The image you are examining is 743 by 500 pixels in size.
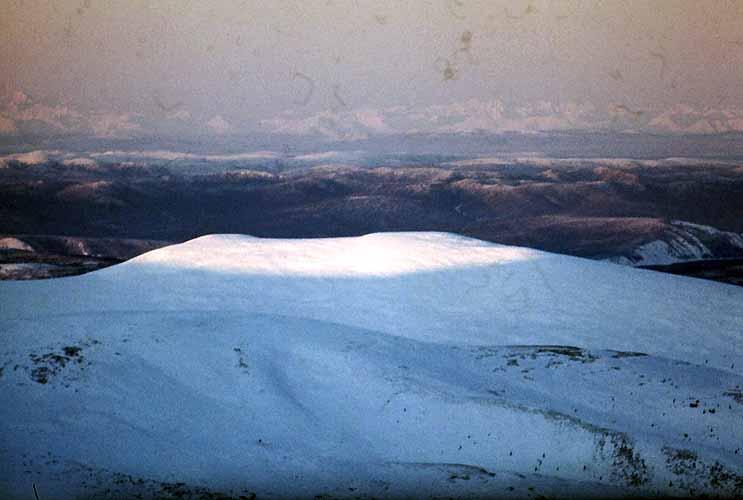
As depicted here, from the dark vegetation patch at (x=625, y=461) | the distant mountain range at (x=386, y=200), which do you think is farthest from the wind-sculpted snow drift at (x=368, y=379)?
the distant mountain range at (x=386, y=200)

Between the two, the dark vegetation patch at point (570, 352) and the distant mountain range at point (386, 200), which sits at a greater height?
the distant mountain range at point (386, 200)

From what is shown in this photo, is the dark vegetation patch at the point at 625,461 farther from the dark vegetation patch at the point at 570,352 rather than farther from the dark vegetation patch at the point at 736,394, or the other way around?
the dark vegetation patch at the point at 570,352

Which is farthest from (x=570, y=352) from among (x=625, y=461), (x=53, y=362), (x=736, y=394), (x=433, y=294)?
(x=53, y=362)

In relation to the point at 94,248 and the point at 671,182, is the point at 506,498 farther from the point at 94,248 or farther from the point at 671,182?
the point at 94,248

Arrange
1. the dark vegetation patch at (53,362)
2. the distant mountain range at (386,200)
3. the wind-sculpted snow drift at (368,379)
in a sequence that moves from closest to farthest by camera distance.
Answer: the wind-sculpted snow drift at (368,379) → the dark vegetation patch at (53,362) → the distant mountain range at (386,200)

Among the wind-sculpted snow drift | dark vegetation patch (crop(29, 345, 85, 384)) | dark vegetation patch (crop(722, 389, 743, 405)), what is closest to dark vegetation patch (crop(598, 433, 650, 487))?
the wind-sculpted snow drift

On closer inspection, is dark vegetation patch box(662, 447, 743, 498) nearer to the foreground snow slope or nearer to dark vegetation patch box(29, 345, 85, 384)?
the foreground snow slope

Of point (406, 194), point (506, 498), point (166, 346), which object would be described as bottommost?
point (506, 498)

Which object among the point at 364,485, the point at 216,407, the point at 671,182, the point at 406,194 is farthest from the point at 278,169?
the point at 364,485
